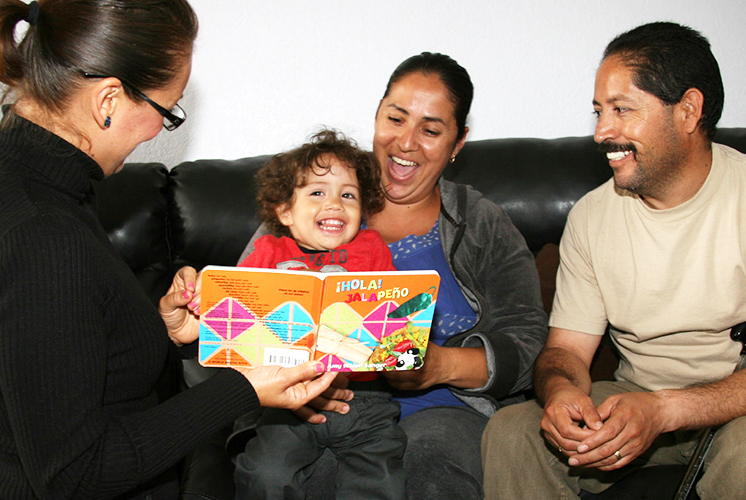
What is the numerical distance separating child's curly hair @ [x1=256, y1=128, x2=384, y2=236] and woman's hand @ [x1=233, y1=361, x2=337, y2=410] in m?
0.62

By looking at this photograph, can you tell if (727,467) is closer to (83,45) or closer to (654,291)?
(654,291)

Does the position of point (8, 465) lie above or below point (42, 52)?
below

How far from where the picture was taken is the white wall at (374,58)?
2.53 meters

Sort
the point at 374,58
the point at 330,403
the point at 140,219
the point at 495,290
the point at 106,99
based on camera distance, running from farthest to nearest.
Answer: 1. the point at 374,58
2. the point at 140,219
3. the point at 495,290
4. the point at 330,403
5. the point at 106,99

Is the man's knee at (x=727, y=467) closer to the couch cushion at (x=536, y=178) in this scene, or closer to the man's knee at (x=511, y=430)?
the man's knee at (x=511, y=430)

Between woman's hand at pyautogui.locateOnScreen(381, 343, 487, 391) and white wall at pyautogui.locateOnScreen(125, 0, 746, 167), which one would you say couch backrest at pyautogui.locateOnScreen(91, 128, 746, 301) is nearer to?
white wall at pyautogui.locateOnScreen(125, 0, 746, 167)

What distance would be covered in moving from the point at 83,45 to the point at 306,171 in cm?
78

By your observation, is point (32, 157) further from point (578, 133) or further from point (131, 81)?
point (578, 133)

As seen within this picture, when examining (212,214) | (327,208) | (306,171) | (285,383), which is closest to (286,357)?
(285,383)

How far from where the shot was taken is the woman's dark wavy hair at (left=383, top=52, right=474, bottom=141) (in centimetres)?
193

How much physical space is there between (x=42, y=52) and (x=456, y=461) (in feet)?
4.29

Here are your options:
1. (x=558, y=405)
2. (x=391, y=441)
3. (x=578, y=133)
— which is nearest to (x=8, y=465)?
(x=391, y=441)

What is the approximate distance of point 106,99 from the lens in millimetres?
1160

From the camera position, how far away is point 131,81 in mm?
1163
